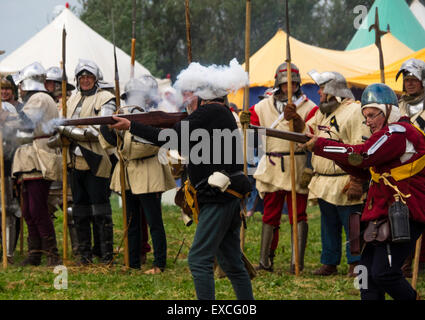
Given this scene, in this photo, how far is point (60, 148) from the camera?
8062 mm

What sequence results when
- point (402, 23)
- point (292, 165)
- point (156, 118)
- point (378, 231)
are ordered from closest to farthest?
point (378, 231) → point (156, 118) → point (292, 165) → point (402, 23)

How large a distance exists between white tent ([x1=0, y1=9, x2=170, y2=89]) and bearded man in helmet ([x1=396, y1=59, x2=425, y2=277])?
9.17 metres

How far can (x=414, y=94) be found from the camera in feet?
24.9

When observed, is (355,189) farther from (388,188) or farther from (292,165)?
(388,188)

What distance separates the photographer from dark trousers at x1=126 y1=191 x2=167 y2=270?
7570 millimetres

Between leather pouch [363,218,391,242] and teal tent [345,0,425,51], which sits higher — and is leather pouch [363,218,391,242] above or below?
below

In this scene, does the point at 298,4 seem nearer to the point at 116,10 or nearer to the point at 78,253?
the point at 116,10

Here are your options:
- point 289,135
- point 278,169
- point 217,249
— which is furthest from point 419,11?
point 217,249

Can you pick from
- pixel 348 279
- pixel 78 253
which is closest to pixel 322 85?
pixel 348 279

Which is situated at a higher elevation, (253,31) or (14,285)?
(253,31)

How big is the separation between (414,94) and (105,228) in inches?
134

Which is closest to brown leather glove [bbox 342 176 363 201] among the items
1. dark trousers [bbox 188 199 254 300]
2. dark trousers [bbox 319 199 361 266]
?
dark trousers [bbox 319 199 361 266]

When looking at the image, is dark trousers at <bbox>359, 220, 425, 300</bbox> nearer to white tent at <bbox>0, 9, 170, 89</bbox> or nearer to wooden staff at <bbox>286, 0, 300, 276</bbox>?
wooden staff at <bbox>286, 0, 300, 276</bbox>

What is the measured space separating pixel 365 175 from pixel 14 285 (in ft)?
10.9
